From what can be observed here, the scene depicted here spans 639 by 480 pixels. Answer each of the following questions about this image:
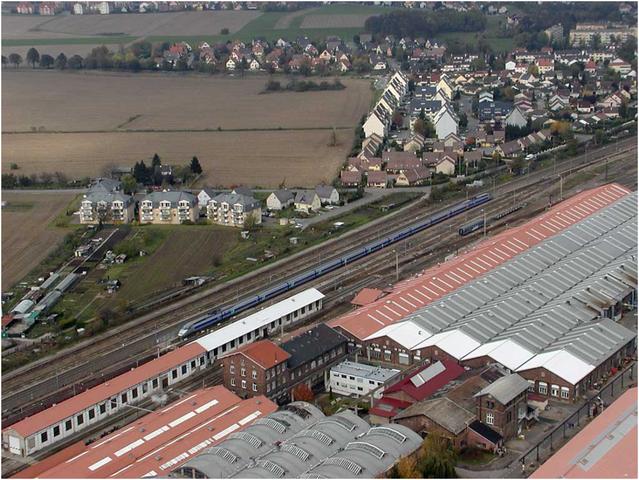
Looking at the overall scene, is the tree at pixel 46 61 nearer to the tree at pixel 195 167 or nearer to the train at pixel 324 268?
the tree at pixel 195 167

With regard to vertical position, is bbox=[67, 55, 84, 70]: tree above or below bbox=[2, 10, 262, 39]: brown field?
below

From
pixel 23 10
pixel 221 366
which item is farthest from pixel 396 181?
pixel 23 10

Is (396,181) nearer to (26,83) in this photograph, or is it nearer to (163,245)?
(163,245)

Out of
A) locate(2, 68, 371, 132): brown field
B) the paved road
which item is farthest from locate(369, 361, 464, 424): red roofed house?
locate(2, 68, 371, 132): brown field

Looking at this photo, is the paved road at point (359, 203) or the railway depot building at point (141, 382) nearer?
the railway depot building at point (141, 382)

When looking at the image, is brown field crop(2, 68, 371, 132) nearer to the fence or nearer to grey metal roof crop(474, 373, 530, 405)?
the fence

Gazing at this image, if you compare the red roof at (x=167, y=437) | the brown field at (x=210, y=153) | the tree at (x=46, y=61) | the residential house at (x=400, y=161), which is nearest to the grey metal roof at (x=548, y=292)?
the red roof at (x=167, y=437)
